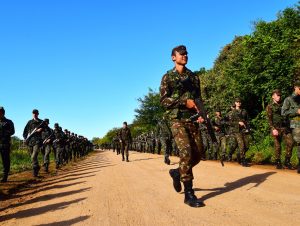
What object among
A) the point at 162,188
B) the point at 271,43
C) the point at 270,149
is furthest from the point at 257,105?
the point at 162,188

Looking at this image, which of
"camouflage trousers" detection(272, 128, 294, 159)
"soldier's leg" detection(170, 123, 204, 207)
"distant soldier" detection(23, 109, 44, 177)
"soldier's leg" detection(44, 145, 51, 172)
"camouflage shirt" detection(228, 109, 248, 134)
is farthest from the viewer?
"soldier's leg" detection(44, 145, 51, 172)

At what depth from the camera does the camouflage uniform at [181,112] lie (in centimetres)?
589

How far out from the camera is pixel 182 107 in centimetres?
600

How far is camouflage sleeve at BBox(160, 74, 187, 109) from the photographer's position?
593 centimetres

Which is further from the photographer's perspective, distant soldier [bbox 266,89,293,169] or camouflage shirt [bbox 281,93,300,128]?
distant soldier [bbox 266,89,293,169]

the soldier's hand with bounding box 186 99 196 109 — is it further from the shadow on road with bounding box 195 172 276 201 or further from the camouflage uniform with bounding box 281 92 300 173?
the camouflage uniform with bounding box 281 92 300 173

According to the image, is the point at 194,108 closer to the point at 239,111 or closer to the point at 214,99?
the point at 239,111

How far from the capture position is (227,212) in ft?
16.4

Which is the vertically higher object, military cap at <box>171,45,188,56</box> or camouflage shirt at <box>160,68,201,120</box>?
military cap at <box>171,45,188,56</box>

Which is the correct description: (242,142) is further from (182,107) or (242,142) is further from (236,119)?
(182,107)

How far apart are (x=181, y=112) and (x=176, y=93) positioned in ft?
0.98

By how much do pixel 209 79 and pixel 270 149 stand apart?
1637 centimetres

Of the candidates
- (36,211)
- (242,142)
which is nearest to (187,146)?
(36,211)

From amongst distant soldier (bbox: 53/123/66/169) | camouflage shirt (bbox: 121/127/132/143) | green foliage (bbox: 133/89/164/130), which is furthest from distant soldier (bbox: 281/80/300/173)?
green foliage (bbox: 133/89/164/130)
